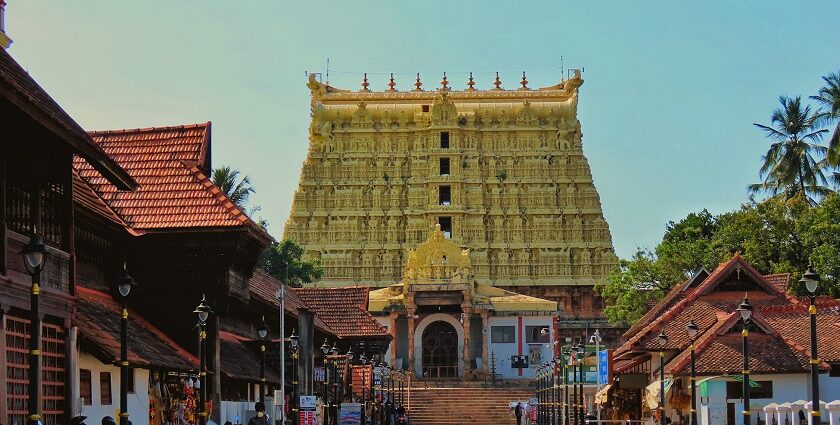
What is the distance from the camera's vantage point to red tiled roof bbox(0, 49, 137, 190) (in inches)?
684

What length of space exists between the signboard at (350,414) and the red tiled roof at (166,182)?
9.66m

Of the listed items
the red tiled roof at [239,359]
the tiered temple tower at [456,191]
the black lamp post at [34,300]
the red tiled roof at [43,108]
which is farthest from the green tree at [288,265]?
the black lamp post at [34,300]

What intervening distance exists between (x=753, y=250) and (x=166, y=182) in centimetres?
3873

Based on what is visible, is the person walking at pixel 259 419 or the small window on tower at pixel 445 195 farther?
the small window on tower at pixel 445 195

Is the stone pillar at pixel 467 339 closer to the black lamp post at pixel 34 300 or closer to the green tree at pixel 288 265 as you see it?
Answer: the green tree at pixel 288 265

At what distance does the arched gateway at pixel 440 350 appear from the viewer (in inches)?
3430

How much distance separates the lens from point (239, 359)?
36469mm

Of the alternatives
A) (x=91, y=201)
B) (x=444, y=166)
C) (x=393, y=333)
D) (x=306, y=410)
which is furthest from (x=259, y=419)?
(x=444, y=166)

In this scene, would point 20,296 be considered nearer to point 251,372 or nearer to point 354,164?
point 251,372

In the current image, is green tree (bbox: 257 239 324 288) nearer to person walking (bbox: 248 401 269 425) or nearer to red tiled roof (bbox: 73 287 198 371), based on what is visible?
red tiled roof (bbox: 73 287 198 371)

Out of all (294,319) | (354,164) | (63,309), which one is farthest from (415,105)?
(63,309)

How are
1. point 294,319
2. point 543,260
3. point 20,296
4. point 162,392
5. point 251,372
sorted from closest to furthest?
point 20,296 < point 162,392 < point 251,372 < point 294,319 < point 543,260

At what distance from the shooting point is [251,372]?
119 ft

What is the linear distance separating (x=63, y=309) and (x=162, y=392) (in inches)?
324
